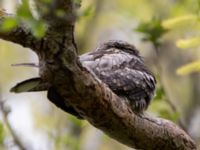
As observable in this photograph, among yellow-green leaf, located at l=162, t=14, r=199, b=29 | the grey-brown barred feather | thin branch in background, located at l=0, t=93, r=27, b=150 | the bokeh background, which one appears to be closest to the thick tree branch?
the grey-brown barred feather

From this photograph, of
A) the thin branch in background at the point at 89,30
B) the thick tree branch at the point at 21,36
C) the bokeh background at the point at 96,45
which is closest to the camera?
the thick tree branch at the point at 21,36

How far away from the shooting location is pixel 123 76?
330 cm

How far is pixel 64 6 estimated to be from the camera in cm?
205

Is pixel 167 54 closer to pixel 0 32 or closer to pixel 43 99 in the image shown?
pixel 43 99

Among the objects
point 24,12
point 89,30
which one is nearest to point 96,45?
point 89,30

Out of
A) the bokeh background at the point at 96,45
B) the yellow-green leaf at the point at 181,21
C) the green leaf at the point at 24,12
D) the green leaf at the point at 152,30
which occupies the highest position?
the green leaf at the point at 24,12

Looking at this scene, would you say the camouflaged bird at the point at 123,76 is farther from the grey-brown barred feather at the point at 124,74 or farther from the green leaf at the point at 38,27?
the green leaf at the point at 38,27

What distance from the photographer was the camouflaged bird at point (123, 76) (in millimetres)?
3197

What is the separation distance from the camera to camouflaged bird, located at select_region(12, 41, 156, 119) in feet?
10.5

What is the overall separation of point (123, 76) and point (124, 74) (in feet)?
0.11

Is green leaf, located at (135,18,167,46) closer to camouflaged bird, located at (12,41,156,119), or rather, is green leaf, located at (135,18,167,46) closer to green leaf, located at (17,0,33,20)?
camouflaged bird, located at (12,41,156,119)

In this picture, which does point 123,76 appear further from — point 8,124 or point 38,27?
point 38,27

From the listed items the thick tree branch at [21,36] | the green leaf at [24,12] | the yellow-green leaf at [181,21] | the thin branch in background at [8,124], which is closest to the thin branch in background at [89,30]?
the thin branch in background at [8,124]

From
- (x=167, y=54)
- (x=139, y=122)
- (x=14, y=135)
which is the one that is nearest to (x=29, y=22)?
(x=139, y=122)
